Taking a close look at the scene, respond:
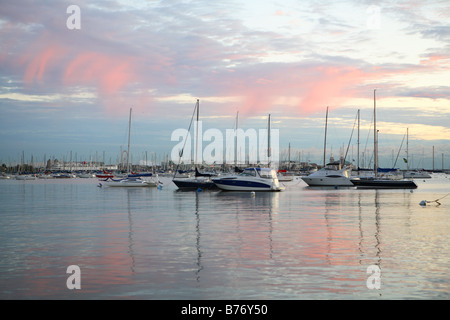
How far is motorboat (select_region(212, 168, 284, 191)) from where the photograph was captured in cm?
6200

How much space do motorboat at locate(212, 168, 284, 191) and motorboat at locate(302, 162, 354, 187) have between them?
22283 millimetres

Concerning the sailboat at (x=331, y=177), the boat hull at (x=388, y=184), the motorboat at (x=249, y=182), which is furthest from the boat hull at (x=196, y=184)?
the boat hull at (x=388, y=184)

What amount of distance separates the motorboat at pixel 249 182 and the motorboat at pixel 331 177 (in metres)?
22.3

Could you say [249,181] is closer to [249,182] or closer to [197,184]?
[249,182]

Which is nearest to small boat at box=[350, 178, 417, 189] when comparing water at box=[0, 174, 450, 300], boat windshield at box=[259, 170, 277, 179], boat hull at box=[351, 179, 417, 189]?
boat hull at box=[351, 179, 417, 189]

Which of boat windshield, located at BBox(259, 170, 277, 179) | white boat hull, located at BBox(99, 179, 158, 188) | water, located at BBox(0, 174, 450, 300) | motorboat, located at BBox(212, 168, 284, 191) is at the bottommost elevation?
white boat hull, located at BBox(99, 179, 158, 188)

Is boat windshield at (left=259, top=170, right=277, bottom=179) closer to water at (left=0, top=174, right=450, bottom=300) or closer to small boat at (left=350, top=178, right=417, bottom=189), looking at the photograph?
small boat at (left=350, top=178, right=417, bottom=189)

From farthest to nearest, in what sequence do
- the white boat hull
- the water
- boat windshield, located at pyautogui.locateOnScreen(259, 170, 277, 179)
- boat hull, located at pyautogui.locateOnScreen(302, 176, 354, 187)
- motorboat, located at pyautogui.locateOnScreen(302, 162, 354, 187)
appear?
the white boat hull → motorboat, located at pyautogui.locateOnScreen(302, 162, 354, 187) → boat hull, located at pyautogui.locateOnScreen(302, 176, 354, 187) → boat windshield, located at pyautogui.locateOnScreen(259, 170, 277, 179) → the water

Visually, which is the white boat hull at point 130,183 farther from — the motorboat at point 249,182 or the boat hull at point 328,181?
the boat hull at point 328,181

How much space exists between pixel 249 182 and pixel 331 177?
25.5 m

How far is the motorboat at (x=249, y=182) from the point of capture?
62.0 meters

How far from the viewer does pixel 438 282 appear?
12.5m
